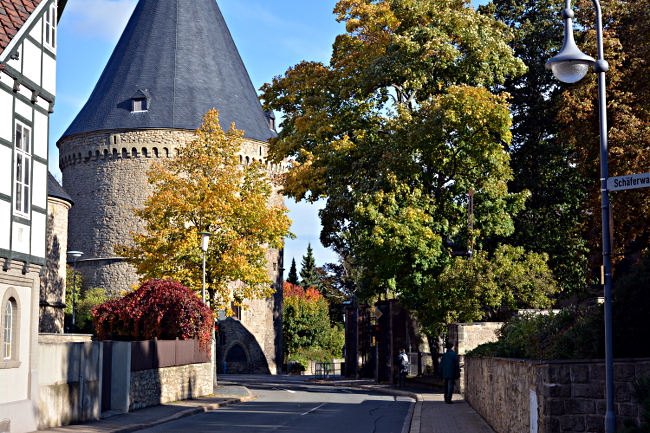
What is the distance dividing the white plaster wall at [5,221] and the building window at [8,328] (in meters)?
1.15

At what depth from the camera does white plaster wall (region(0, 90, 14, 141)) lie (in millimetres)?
15578

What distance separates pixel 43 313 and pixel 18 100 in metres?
31.7

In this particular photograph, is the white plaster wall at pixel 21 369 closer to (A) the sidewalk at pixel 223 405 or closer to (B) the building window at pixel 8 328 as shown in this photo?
(B) the building window at pixel 8 328

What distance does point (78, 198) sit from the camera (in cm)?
6056

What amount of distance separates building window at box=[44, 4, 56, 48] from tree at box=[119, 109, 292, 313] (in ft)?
47.9

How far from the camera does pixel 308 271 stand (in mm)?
100875

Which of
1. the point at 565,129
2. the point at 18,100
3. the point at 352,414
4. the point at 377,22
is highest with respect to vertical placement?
the point at 377,22

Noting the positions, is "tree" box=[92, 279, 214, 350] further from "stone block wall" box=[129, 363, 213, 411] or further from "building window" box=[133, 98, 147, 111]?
"building window" box=[133, 98, 147, 111]

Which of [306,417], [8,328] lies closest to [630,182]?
[306,417]

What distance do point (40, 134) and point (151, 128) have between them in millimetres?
42730

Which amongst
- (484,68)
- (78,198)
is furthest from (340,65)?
(78,198)

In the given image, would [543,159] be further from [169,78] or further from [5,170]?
[169,78]

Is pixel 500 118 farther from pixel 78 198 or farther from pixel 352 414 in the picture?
pixel 78 198

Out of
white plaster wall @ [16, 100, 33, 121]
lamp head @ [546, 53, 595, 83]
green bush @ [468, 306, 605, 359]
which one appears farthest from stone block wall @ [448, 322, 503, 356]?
lamp head @ [546, 53, 595, 83]
